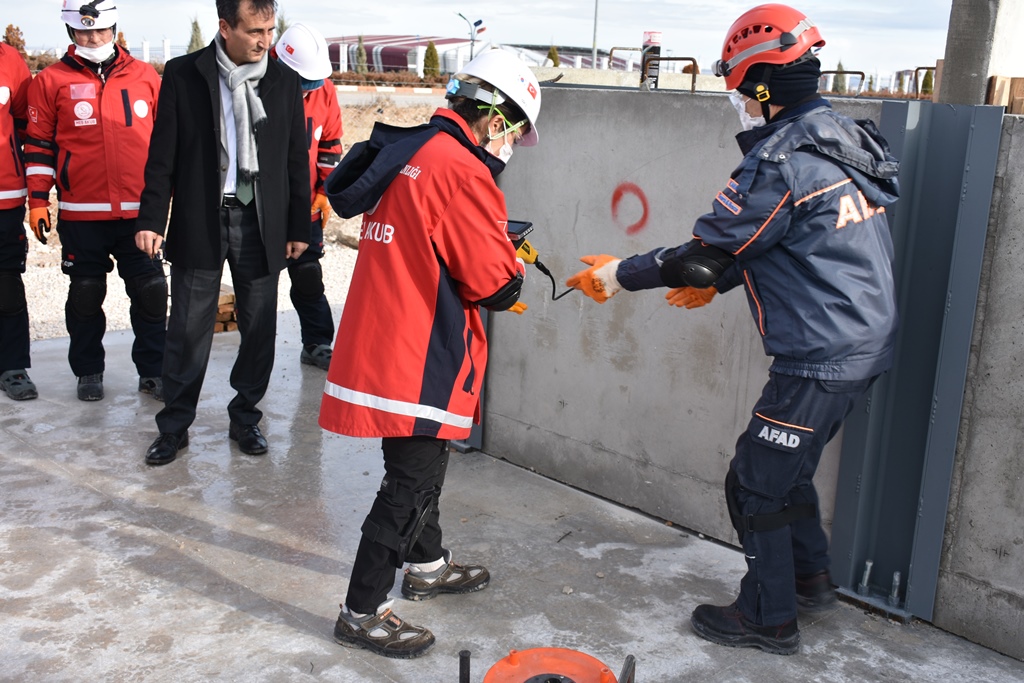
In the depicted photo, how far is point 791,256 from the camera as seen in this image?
2852 millimetres

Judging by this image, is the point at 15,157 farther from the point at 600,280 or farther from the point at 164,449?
the point at 600,280

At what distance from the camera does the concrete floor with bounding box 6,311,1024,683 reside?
9.96ft

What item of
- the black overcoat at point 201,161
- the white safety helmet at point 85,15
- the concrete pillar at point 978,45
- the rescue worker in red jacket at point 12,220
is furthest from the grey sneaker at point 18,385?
the concrete pillar at point 978,45

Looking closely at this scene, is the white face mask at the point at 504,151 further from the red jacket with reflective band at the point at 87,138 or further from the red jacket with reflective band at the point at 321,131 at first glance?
the red jacket with reflective band at the point at 321,131

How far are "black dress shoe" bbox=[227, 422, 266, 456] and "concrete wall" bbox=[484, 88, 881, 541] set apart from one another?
3.79ft

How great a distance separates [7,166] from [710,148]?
11.9 ft

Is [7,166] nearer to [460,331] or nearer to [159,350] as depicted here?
[159,350]

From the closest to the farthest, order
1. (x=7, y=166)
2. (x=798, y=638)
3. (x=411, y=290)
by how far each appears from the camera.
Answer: (x=411, y=290) < (x=798, y=638) < (x=7, y=166)

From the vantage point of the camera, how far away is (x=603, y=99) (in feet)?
13.1

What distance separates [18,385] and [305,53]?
2.43 m

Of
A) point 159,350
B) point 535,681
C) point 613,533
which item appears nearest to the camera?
point 535,681

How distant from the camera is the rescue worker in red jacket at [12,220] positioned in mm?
5125

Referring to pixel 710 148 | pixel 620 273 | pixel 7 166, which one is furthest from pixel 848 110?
pixel 7 166

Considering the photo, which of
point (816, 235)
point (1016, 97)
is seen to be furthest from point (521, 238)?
point (1016, 97)
